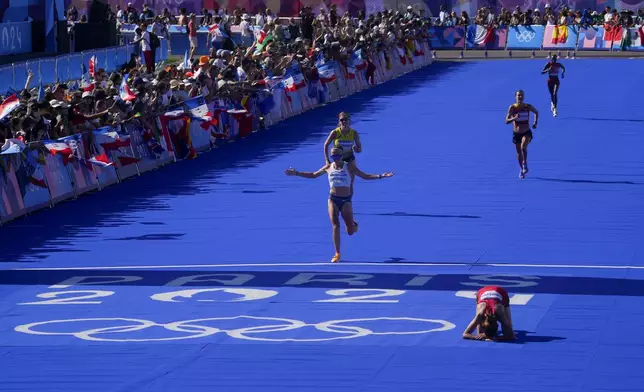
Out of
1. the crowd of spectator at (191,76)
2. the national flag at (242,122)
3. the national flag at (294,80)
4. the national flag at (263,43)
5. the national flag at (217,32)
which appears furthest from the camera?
the national flag at (217,32)

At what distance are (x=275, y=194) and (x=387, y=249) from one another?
6.80 meters

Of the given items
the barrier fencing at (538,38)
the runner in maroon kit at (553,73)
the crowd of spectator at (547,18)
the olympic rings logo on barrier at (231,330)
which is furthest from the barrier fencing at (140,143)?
the crowd of spectator at (547,18)

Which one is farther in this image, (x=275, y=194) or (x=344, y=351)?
(x=275, y=194)

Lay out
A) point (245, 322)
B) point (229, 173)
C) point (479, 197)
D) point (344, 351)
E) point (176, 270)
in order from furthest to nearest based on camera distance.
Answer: point (229, 173) < point (479, 197) < point (176, 270) < point (245, 322) < point (344, 351)

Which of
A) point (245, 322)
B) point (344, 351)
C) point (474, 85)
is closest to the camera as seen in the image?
point (344, 351)

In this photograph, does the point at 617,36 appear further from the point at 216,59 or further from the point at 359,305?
the point at 359,305

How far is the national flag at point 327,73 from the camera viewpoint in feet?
163

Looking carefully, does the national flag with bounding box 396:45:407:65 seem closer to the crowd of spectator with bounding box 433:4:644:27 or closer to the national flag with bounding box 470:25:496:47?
the national flag with bounding box 470:25:496:47

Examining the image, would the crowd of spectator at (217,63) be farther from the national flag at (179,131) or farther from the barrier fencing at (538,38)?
the barrier fencing at (538,38)

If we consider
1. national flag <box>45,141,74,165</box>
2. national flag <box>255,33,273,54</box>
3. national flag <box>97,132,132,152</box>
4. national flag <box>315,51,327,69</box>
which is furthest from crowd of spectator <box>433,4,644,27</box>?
national flag <box>45,141,74,165</box>

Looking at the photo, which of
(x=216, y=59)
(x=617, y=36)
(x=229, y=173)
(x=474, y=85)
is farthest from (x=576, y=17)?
(x=229, y=173)

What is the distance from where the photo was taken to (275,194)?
30.7 meters

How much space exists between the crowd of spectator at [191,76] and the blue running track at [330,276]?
5.12 feet

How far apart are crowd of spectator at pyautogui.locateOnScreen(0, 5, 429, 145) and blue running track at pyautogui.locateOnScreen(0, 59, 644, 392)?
61.4 inches
